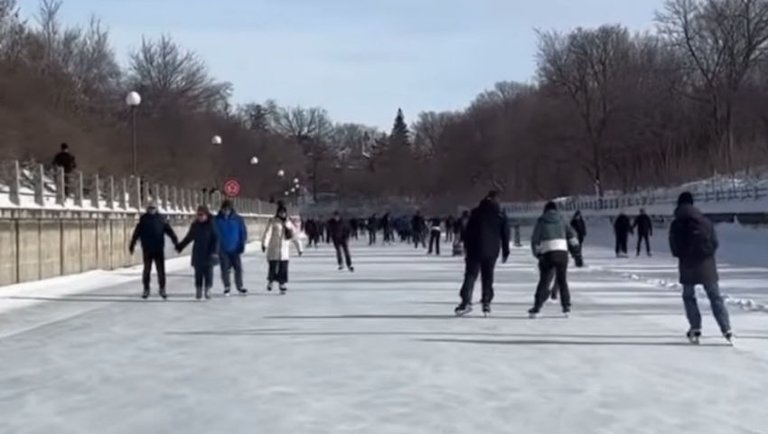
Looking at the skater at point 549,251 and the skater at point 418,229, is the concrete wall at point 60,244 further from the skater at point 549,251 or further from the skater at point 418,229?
the skater at point 418,229

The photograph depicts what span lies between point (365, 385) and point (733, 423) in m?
3.05

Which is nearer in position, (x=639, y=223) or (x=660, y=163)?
(x=639, y=223)

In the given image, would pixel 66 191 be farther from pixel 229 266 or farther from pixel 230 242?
pixel 230 242

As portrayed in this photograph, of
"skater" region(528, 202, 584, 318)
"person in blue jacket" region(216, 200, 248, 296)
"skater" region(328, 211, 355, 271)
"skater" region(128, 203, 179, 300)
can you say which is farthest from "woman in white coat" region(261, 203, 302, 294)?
"skater" region(328, 211, 355, 271)

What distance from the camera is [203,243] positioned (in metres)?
21.4

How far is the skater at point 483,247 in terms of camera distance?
1683 cm

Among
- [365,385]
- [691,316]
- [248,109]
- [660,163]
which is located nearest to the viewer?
[365,385]

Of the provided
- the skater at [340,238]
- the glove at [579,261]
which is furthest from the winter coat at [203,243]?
the skater at [340,238]

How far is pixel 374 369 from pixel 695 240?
4.17 metres

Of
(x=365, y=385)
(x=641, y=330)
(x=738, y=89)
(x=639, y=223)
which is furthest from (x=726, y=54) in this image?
(x=365, y=385)

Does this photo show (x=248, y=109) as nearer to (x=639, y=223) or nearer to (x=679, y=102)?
(x=679, y=102)

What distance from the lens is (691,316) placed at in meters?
13.2

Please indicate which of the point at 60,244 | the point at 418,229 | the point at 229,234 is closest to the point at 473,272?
the point at 229,234

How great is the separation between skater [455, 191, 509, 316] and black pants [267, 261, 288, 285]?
20.5 ft
